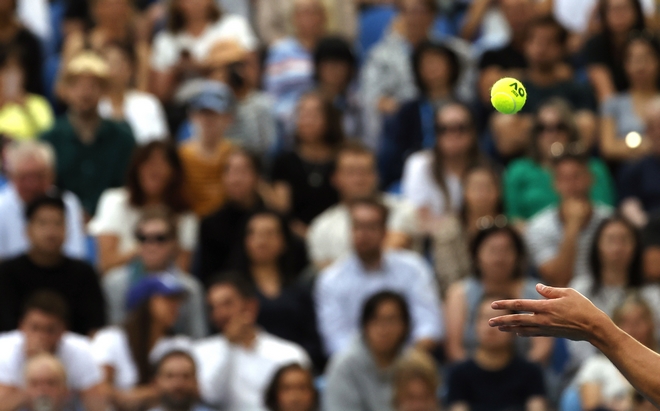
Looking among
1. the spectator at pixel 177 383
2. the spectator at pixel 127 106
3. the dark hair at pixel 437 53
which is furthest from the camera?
the spectator at pixel 127 106

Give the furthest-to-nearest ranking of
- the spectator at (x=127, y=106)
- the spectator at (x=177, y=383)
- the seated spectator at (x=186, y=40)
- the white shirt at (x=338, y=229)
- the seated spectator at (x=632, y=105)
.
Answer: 1. the seated spectator at (x=186, y=40)
2. the spectator at (x=127, y=106)
3. the seated spectator at (x=632, y=105)
4. the white shirt at (x=338, y=229)
5. the spectator at (x=177, y=383)

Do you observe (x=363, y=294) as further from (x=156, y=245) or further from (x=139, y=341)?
(x=139, y=341)

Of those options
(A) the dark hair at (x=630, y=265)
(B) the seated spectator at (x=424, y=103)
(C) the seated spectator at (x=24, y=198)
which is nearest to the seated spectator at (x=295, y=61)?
(B) the seated spectator at (x=424, y=103)

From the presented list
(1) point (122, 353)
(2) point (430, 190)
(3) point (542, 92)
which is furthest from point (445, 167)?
(1) point (122, 353)

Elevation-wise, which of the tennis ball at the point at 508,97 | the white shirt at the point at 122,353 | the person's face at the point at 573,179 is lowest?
the white shirt at the point at 122,353

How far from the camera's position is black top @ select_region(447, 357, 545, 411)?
8.30 m

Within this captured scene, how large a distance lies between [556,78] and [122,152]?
3.84m

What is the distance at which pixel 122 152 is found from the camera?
1079 centimetres

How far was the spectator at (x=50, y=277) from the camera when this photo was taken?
885 cm

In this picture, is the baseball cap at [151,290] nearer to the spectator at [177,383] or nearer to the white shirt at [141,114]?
the spectator at [177,383]

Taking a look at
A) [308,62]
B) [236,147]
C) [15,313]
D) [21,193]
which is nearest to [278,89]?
[308,62]

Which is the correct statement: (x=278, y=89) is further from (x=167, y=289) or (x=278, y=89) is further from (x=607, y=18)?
(x=167, y=289)

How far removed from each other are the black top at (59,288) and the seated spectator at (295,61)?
346 cm

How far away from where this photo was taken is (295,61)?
12.4 metres
